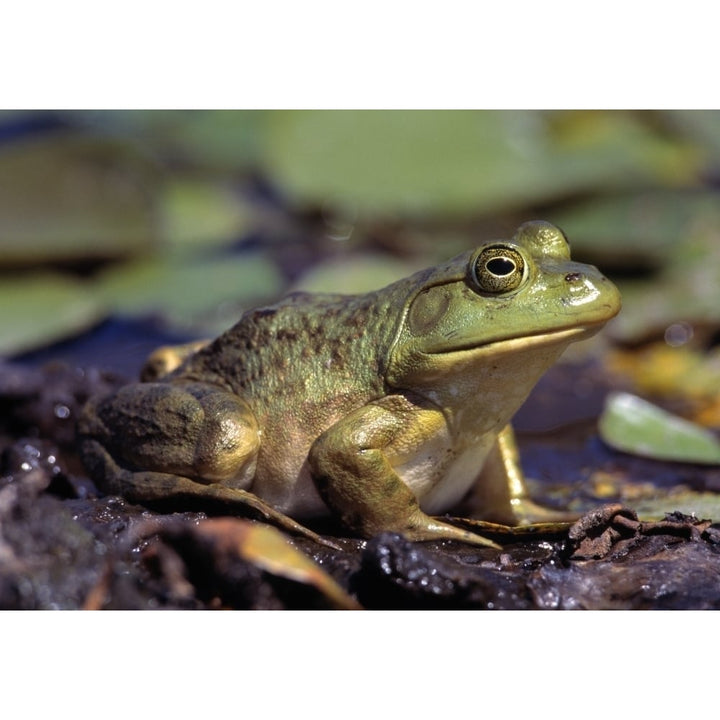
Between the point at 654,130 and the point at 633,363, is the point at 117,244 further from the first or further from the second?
the point at 654,130

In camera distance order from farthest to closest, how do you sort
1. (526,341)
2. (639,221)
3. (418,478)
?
(639,221) → (418,478) → (526,341)

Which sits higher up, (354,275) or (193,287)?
(354,275)

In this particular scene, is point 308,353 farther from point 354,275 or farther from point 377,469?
point 354,275

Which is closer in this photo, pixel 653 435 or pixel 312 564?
pixel 312 564

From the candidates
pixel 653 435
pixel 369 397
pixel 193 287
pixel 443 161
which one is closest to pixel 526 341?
pixel 369 397

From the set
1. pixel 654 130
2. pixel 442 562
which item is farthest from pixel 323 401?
pixel 654 130

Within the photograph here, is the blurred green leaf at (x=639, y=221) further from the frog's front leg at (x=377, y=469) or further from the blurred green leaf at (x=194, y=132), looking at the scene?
the frog's front leg at (x=377, y=469)

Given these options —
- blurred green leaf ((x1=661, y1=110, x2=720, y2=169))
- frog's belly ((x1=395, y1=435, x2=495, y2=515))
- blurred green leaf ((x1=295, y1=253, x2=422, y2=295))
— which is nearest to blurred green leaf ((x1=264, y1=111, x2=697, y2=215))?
blurred green leaf ((x1=661, y1=110, x2=720, y2=169))
